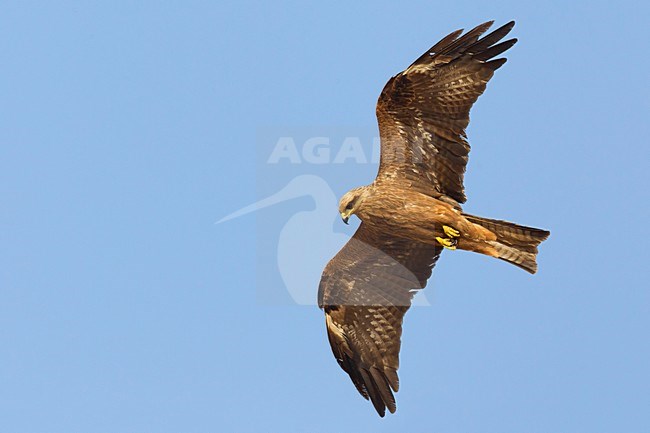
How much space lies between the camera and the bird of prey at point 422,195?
13023mm

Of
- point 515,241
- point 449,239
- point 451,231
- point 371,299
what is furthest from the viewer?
point 371,299

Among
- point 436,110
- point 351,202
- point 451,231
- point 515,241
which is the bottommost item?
point 515,241

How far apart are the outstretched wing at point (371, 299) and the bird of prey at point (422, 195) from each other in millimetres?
16

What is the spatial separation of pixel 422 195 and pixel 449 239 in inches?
26.0

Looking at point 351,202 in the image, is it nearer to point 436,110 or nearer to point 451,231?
point 451,231

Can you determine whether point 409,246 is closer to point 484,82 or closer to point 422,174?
point 422,174

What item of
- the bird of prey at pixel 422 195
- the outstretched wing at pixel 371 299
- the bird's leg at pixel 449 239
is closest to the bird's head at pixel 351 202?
the bird of prey at pixel 422 195

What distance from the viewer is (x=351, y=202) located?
1350 cm

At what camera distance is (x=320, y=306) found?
14.8 metres

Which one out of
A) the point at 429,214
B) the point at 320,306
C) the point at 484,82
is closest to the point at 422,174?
the point at 429,214

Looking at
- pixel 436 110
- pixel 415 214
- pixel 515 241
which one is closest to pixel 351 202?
pixel 415 214

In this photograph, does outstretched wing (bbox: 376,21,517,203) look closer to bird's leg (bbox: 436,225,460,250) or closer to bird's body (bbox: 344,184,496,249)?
bird's body (bbox: 344,184,496,249)

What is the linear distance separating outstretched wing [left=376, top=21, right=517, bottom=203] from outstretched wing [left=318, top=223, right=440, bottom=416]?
1185 mm

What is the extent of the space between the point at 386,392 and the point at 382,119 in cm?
373
